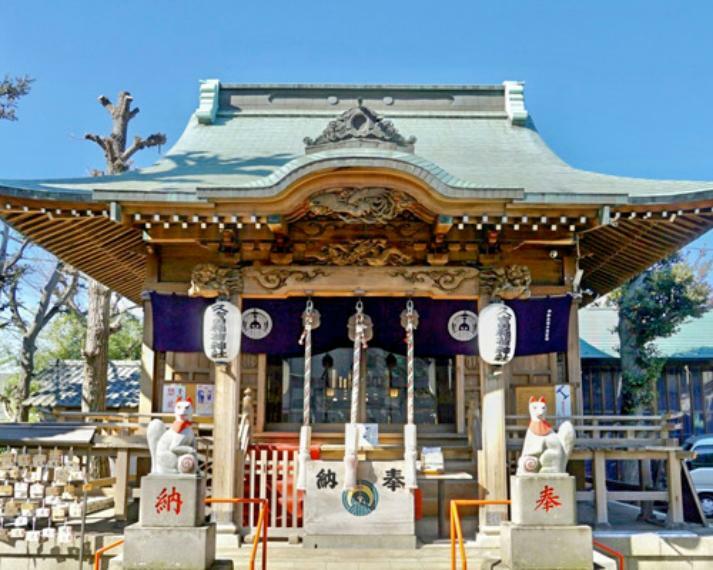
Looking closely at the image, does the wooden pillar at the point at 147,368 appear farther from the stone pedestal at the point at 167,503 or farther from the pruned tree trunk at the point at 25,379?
the pruned tree trunk at the point at 25,379

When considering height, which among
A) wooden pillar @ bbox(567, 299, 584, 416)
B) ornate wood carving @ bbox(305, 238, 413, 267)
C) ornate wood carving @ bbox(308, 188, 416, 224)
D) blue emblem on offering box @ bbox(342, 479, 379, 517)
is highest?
ornate wood carving @ bbox(308, 188, 416, 224)

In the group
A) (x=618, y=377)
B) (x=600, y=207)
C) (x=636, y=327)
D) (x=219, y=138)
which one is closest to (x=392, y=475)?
(x=600, y=207)

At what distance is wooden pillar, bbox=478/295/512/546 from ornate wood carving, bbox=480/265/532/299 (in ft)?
3.26

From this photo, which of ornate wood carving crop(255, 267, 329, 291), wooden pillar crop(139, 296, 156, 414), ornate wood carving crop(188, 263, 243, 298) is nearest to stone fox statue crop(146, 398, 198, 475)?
ornate wood carving crop(188, 263, 243, 298)

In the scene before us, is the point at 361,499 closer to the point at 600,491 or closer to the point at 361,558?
the point at 361,558

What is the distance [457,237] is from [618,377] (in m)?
13.7

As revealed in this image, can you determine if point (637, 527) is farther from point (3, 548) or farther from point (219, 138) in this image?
point (219, 138)

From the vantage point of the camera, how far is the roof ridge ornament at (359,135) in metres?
8.76

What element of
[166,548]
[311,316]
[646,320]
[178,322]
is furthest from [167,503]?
[646,320]

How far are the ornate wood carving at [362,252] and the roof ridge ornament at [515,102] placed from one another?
637 cm

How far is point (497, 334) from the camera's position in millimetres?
9008

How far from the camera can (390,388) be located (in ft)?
39.0

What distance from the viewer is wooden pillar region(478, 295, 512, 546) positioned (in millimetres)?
8781

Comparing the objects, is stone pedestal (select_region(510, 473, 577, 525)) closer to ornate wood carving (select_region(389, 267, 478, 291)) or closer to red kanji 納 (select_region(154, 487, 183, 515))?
ornate wood carving (select_region(389, 267, 478, 291))
